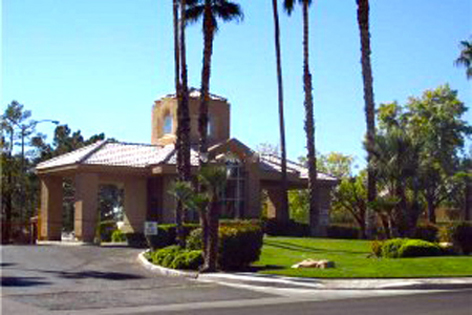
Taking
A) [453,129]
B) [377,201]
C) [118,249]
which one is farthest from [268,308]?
[453,129]

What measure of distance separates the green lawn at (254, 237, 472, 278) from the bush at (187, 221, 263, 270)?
0.62 m

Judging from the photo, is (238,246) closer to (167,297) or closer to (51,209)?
(167,297)

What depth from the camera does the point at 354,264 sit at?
23.1 metres

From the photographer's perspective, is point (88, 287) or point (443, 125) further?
point (443, 125)

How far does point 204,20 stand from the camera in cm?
2786

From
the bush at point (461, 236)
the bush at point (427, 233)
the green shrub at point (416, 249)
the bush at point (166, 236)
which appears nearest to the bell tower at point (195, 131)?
the bush at point (166, 236)

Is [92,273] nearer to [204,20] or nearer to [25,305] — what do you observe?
[25,305]

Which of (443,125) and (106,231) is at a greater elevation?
(443,125)

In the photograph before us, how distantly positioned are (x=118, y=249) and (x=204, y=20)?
36.4ft

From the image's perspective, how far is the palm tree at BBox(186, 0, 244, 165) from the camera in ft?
85.8

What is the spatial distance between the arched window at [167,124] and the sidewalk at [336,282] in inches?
926

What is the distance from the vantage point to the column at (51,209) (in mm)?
41812

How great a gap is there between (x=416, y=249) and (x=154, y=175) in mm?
18473

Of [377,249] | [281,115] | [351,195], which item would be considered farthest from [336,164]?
[377,249]
